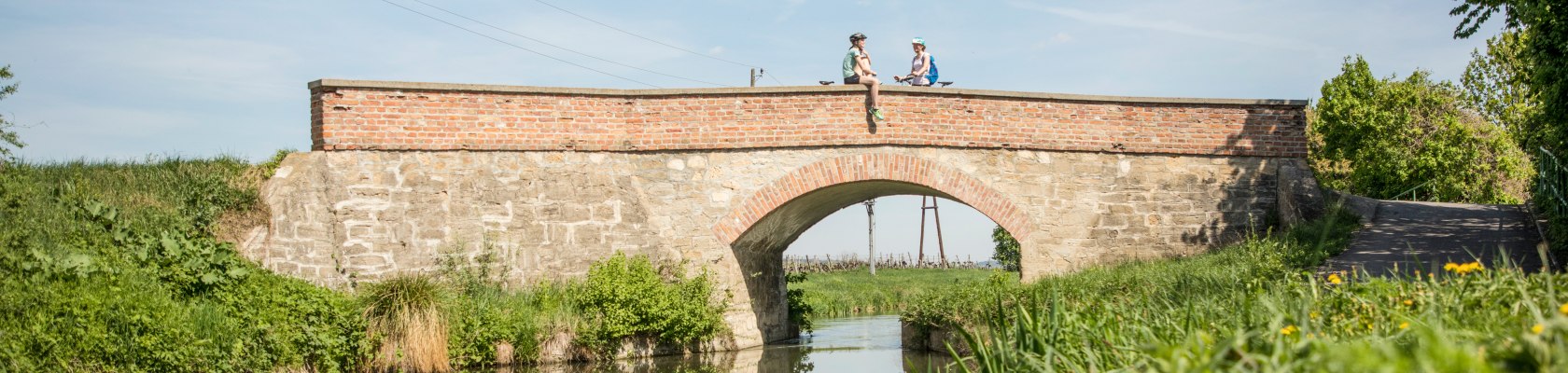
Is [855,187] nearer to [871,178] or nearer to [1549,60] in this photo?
[871,178]

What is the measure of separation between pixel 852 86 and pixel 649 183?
8.17 feet

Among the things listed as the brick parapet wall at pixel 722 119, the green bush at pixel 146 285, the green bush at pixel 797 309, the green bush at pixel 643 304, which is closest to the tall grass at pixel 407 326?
the green bush at pixel 146 285

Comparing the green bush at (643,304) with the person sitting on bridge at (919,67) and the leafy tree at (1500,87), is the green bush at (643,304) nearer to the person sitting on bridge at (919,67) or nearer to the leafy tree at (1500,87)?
the person sitting on bridge at (919,67)

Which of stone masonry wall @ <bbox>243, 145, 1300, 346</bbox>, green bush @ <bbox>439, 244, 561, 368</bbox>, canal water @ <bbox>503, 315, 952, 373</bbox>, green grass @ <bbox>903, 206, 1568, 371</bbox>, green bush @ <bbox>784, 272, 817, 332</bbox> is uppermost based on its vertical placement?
stone masonry wall @ <bbox>243, 145, 1300, 346</bbox>

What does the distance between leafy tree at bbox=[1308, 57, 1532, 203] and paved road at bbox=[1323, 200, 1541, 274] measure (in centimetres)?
701

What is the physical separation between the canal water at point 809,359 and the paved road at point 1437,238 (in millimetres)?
4237

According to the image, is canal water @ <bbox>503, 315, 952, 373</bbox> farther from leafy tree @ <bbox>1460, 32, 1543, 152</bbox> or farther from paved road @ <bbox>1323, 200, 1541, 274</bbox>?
leafy tree @ <bbox>1460, 32, 1543, 152</bbox>

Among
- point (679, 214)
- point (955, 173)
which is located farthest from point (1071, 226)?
point (679, 214)

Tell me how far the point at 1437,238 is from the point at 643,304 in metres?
8.38

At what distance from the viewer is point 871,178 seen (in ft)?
45.9

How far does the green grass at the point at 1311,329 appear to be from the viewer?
3793 mm

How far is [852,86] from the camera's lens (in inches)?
553

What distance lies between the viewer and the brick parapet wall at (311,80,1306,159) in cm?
1380

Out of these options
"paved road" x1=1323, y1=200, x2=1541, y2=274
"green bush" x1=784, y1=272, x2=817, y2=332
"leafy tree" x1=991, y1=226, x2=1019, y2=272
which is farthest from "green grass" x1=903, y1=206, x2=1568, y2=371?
"leafy tree" x1=991, y1=226, x2=1019, y2=272
